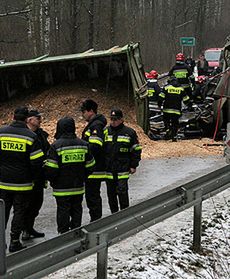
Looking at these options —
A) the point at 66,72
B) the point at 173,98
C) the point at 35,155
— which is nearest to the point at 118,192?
the point at 35,155

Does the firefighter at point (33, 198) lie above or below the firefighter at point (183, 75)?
above

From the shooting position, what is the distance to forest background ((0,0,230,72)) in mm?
28456

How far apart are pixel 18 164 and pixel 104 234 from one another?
1.93m

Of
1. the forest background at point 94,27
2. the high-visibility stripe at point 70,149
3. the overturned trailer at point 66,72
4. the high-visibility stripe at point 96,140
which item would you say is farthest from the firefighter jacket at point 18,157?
the forest background at point 94,27

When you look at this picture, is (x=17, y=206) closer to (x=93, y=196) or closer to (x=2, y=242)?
(x=93, y=196)

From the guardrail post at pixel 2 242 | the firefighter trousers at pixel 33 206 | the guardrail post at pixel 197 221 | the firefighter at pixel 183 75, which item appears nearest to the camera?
the guardrail post at pixel 2 242

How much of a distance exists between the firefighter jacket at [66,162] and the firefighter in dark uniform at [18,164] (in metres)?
0.17

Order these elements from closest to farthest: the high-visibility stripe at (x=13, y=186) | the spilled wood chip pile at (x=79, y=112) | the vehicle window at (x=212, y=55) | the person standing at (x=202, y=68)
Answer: the high-visibility stripe at (x=13, y=186), the spilled wood chip pile at (x=79, y=112), the person standing at (x=202, y=68), the vehicle window at (x=212, y=55)

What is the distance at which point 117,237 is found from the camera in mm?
4562

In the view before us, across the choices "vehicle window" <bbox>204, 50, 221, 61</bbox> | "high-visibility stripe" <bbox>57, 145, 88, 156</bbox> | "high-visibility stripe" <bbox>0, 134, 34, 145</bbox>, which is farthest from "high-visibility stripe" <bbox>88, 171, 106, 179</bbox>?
"vehicle window" <bbox>204, 50, 221, 61</bbox>

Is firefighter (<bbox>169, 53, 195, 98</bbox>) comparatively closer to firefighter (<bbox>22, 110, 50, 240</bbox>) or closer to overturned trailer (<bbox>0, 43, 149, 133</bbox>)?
overturned trailer (<bbox>0, 43, 149, 133</bbox>)

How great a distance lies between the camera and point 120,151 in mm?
6750

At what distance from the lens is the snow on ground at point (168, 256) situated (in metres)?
5.03

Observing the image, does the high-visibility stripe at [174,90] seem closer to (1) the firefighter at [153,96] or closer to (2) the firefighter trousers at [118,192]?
(1) the firefighter at [153,96]
